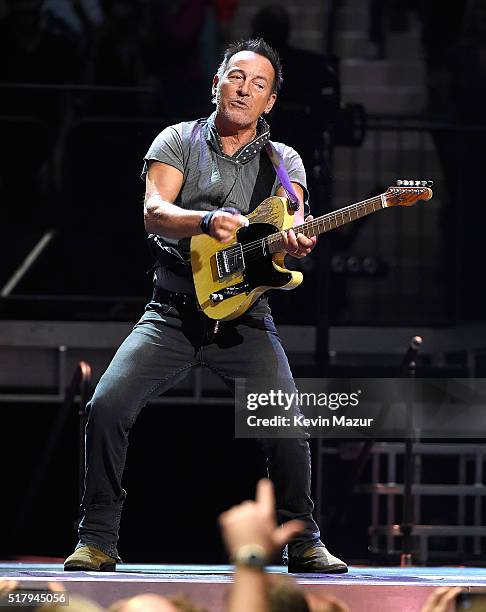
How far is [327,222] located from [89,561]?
1425 millimetres

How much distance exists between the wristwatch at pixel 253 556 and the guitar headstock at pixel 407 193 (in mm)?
2242

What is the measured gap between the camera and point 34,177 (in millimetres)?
8906

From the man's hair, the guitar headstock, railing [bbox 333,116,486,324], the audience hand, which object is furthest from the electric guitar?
railing [bbox 333,116,486,324]

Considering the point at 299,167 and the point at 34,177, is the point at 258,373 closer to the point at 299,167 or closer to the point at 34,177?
the point at 299,167

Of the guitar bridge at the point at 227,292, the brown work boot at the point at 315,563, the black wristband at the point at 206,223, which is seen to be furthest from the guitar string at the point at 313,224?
the brown work boot at the point at 315,563

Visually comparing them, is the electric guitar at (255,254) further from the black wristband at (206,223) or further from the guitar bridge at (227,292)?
the black wristband at (206,223)

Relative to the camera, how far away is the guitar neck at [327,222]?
483cm

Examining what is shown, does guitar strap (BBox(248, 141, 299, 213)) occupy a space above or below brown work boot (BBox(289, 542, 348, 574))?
above

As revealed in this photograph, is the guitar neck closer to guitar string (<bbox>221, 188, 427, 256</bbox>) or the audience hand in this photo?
guitar string (<bbox>221, 188, 427, 256</bbox>)

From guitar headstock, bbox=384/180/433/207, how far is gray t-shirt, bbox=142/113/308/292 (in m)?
0.44

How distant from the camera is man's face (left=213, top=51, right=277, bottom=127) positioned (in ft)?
16.2

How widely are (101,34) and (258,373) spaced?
448 centimetres

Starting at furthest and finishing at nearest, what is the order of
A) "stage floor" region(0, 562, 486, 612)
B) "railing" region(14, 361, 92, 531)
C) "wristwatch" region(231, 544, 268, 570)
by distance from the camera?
"railing" region(14, 361, 92, 531), "stage floor" region(0, 562, 486, 612), "wristwatch" region(231, 544, 268, 570)

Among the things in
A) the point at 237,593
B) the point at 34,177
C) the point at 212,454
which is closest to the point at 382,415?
the point at 212,454
